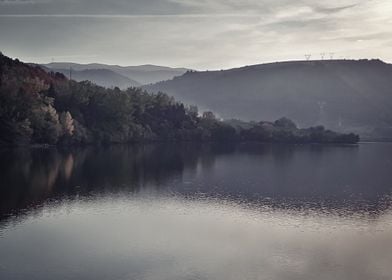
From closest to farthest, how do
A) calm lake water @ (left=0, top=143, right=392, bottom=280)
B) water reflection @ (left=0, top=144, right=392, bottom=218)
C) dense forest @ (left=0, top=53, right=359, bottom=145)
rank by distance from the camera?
calm lake water @ (left=0, top=143, right=392, bottom=280) < water reflection @ (left=0, top=144, right=392, bottom=218) < dense forest @ (left=0, top=53, right=359, bottom=145)

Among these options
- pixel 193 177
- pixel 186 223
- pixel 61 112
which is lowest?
pixel 186 223

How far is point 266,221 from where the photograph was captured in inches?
2477

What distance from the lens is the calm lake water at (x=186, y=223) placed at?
140ft

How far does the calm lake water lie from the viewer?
140 ft

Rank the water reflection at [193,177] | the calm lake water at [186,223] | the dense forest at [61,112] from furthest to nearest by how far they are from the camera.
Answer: the dense forest at [61,112]
the water reflection at [193,177]
the calm lake water at [186,223]

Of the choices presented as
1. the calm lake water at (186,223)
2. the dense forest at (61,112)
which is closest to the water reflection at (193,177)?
the calm lake water at (186,223)

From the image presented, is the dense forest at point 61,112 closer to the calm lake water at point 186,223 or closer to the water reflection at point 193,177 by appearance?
the water reflection at point 193,177

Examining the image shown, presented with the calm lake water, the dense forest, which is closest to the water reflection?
the calm lake water

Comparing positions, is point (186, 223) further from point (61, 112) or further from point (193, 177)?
point (61, 112)

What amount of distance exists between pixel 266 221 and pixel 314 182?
42.1 m

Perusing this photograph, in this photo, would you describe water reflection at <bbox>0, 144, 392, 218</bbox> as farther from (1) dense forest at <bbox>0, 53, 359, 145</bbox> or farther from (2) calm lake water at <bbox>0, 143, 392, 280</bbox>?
(1) dense forest at <bbox>0, 53, 359, 145</bbox>

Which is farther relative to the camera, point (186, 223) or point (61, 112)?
point (61, 112)

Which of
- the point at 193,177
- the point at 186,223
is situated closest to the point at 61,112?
the point at 193,177

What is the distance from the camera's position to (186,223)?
60281 mm
